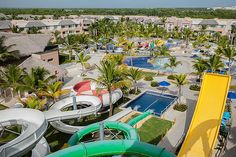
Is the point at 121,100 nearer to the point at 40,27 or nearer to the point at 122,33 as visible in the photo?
A: the point at 122,33

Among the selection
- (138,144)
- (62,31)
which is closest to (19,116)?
(138,144)

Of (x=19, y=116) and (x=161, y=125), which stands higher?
(x=19, y=116)

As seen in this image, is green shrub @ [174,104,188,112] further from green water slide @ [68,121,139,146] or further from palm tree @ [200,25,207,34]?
palm tree @ [200,25,207,34]

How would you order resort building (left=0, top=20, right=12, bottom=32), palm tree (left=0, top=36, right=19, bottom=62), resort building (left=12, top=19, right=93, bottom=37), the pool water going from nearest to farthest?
palm tree (left=0, top=36, right=19, bottom=62) < the pool water < resort building (left=0, top=20, right=12, bottom=32) < resort building (left=12, top=19, right=93, bottom=37)

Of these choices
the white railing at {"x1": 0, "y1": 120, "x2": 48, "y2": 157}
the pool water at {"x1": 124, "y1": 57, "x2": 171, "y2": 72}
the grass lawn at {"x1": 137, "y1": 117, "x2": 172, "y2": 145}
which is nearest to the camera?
the white railing at {"x1": 0, "y1": 120, "x2": 48, "y2": 157}

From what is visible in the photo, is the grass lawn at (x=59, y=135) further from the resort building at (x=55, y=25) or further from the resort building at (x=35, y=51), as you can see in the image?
the resort building at (x=55, y=25)

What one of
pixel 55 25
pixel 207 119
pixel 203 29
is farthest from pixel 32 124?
pixel 203 29

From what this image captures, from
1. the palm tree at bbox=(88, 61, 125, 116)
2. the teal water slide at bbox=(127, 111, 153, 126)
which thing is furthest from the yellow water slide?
the palm tree at bbox=(88, 61, 125, 116)
